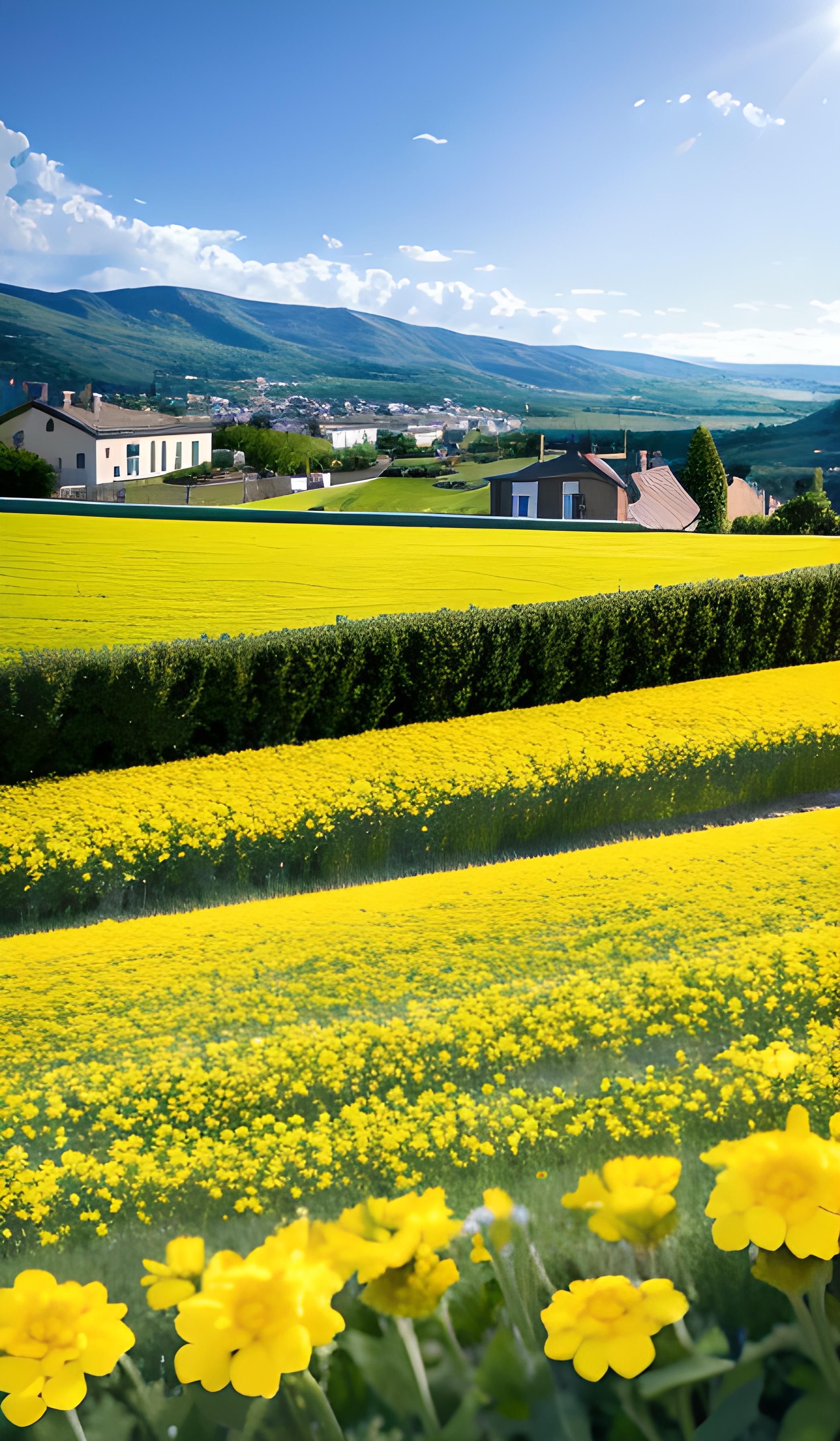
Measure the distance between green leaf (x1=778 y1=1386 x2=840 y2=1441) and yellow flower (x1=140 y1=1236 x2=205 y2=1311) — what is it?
2.61 feet

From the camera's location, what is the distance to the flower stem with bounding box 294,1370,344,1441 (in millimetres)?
1286

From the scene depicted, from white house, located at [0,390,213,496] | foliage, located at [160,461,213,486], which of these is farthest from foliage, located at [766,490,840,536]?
white house, located at [0,390,213,496]

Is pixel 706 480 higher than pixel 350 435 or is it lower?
lower

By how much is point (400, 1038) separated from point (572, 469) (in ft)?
37.8

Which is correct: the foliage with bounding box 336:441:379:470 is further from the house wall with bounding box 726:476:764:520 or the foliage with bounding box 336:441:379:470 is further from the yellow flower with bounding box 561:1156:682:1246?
the yellow flower with bounding box 561:1156:682:1246

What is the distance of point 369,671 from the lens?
910 centimetres

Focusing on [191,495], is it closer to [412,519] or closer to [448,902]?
[412,519]

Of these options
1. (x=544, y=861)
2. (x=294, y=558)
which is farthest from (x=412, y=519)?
(x=544, y=861)

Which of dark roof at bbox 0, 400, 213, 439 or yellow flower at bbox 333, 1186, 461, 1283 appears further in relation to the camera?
dark roof at bbox 0, 400, 213, 439

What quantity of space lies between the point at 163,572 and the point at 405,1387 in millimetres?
9988

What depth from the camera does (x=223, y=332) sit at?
38.3 feet

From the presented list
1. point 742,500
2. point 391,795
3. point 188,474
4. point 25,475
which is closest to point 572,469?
point 742,500

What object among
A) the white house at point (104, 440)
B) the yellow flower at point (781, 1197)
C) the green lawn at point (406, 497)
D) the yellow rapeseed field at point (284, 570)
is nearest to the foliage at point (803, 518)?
the yellow rapeseed field at point (284, 570)

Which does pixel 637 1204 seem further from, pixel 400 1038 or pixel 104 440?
pixel 104 440
